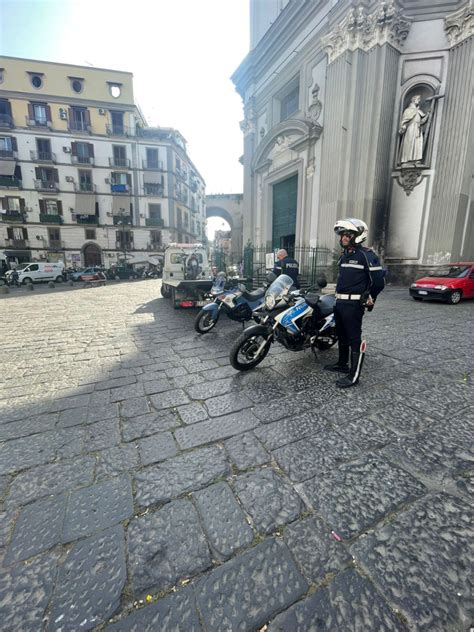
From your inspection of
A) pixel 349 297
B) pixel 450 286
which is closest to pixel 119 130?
pixel 450 286

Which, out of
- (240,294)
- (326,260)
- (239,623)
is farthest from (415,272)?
(239,623)

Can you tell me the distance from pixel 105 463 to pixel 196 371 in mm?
1748

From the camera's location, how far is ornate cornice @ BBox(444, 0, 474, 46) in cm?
972

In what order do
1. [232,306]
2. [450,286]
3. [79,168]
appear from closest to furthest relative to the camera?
1. [232,306]
2. [450,286]
3. [79,168]

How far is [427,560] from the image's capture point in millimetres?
1333

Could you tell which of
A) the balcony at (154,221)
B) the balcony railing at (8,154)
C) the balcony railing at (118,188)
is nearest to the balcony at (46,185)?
the balcony railing at (8,154)

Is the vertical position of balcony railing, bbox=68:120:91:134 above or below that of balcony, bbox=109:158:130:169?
above

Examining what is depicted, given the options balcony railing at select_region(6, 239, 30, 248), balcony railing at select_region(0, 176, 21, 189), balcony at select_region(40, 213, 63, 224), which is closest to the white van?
balcony railing at select_region(6, 239, 30, 248)

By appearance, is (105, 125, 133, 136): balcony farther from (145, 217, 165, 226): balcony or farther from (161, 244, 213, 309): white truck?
(161, 244, 213, 309): white truck

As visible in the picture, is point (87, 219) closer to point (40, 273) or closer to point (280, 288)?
point (40, 273)

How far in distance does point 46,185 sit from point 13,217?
477 centimetres

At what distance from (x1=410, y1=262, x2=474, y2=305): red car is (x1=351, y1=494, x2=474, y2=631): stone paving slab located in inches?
329

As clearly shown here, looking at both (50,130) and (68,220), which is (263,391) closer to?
(68,220)

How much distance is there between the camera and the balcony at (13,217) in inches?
1169
